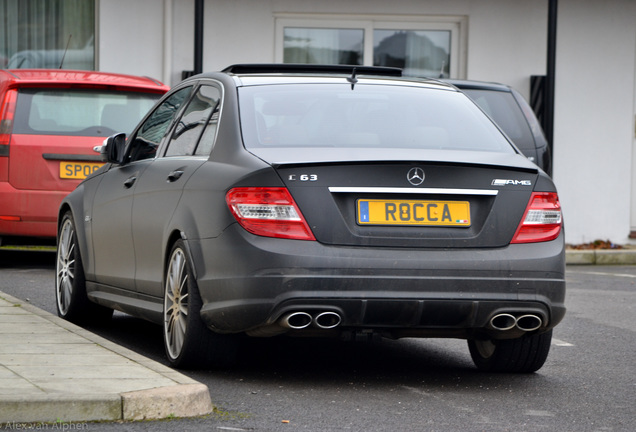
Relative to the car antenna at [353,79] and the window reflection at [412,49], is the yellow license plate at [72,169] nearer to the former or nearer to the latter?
the car antenna at [353,79]

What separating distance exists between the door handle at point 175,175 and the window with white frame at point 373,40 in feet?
32.3

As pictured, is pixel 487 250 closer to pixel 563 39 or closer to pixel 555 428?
pixel 555 428

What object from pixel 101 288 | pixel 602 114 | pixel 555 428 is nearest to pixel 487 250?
pixel 555 428

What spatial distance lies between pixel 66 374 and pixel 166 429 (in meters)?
0.76

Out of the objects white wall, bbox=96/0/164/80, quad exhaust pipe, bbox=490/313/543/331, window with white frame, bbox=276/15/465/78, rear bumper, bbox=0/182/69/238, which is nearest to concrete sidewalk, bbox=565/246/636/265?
window with white frame, bbox=276/15/465/78

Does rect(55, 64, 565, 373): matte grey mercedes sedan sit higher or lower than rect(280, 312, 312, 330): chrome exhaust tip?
higher

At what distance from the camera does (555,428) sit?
4.82m

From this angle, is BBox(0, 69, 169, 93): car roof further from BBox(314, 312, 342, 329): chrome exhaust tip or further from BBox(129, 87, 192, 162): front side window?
BBox(314, 312, 342, 329): chrome exhaust tip

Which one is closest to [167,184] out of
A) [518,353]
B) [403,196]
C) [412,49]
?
[403,196]

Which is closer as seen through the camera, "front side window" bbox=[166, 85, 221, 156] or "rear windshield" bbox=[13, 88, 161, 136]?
"front side window" bbox=[166, 85, 221, 156]

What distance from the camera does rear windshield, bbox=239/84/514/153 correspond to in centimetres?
572

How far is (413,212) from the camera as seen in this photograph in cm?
539

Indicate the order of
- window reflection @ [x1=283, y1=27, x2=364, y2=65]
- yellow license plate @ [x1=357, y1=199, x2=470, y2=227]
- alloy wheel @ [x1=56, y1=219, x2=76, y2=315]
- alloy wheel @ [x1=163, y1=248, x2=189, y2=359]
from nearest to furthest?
yellow license plate @ [x1=357, y1=199, x2=470, y2=227]
alloy wheel @ [x1=163, y1=248, x2=189, y2=359]
alloy wheel @ [x1=56, y1=219, x2=76, y2=315]
window reflection @ [x1=283, y1=27, x2=364, y2=65]

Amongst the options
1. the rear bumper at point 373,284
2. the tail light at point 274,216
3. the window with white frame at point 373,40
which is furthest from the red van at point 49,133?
the tail light at point 274,216
